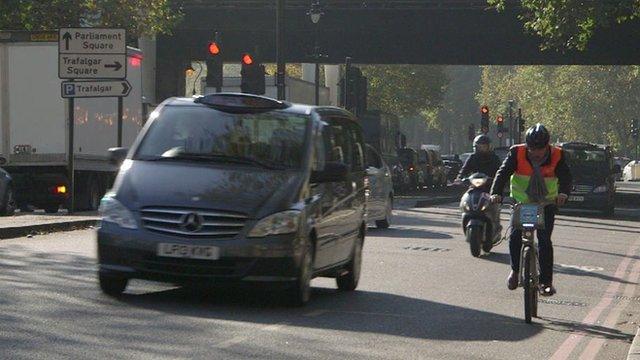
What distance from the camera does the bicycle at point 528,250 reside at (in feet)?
41.3

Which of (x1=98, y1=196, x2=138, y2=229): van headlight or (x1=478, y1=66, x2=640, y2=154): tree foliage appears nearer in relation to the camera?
(x1=98, y1=196, x2=138, y2=229): van headlight

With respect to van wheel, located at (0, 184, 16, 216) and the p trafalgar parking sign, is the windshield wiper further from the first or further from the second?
van wheel, located at (0, 184, 16, 216)

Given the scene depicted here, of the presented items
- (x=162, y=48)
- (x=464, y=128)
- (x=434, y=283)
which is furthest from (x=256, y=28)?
(x=464, y=128)

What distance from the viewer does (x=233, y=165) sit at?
12938 mm

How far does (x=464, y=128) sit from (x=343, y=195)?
14563cm

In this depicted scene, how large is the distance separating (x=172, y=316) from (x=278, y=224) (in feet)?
4.06

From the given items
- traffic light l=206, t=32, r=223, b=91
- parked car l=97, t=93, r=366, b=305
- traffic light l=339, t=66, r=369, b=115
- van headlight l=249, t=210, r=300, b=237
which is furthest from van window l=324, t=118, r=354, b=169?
traffic light l=339, t=66, r=369, b=115

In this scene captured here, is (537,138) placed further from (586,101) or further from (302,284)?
(586,101)

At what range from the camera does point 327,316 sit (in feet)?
40.6

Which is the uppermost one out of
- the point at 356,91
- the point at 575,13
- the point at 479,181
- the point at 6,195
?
the point at 575,13

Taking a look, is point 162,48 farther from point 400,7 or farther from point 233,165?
point 233,165

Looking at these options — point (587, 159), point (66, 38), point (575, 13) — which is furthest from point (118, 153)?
point (587, 159)

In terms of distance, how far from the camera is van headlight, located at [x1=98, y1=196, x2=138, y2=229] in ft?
40.7

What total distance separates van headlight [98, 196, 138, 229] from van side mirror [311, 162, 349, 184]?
5.30ft
